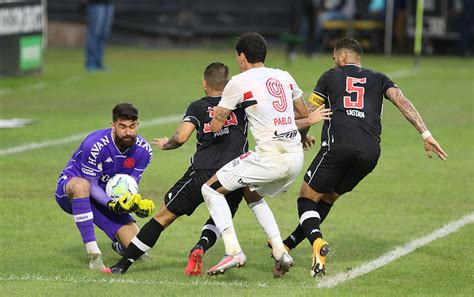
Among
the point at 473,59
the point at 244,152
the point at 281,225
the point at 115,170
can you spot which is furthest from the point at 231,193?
the point at 473,59

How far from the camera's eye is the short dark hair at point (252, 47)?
355 inches

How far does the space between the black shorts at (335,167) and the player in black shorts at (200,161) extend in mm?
690

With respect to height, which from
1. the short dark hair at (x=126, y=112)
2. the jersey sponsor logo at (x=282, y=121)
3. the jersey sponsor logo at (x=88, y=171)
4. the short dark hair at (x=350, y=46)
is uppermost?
the short dark hair at (x=350, y=46)

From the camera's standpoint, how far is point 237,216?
1210 cm

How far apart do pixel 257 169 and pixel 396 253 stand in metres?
2.04

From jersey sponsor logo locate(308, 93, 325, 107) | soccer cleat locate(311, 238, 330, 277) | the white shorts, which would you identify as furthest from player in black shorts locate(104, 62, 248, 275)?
soccer cleat locate(311, 238, 330, 277)

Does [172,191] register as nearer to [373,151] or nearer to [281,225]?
[373,151]

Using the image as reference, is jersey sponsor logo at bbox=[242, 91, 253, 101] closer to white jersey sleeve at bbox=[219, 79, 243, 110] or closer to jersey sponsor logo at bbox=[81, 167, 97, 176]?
white jersey sleeve at bbox=[219, 79, 243, 110]

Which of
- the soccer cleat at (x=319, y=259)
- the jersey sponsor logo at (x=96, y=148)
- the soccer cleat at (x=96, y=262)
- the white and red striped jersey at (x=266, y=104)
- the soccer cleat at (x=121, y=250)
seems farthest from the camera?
the soccer cleat at (x=121, y=250)

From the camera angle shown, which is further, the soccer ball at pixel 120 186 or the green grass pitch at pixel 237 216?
the soccer ball at pixel 120 186

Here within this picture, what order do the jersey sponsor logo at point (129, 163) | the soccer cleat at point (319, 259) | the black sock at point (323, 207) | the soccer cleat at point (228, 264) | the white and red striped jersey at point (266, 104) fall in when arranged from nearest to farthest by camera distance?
the soccer cleat at point (228, 264) < the white and red striped jersey at point (266, 104) < the soccer cleat at point (319, 259) < the jersey sponsor logo at point (129, 163) < the black sock at point (323, 207)

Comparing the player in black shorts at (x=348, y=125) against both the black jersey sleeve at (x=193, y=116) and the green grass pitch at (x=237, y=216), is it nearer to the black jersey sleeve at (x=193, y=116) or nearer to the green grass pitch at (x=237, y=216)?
the green grass pitch at (x=237, y=216)

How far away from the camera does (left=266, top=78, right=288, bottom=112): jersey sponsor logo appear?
899 centimetres

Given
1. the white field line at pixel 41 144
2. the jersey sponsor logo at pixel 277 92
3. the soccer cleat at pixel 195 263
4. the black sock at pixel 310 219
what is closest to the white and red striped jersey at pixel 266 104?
the jersey sponsor logo at pixel 277 92
